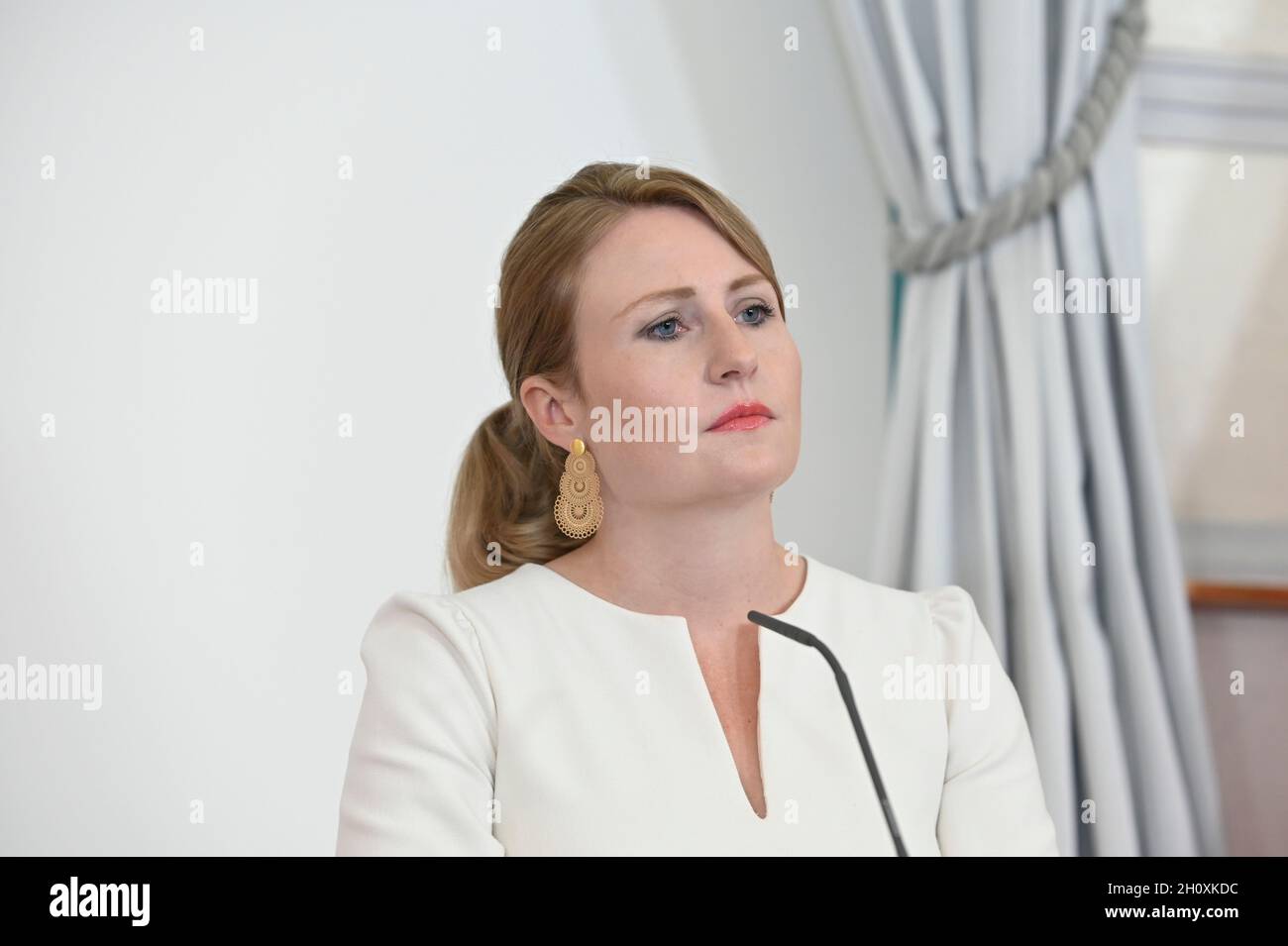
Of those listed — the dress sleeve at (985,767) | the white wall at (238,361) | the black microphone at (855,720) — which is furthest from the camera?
the white wall at (238,361)

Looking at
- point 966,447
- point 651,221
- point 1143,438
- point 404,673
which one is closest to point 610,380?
point 651,221

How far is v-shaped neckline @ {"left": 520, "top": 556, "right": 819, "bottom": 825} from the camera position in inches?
40.3

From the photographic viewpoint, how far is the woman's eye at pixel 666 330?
1.07 metres

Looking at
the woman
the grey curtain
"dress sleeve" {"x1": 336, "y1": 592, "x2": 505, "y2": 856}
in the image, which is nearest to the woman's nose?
the woman

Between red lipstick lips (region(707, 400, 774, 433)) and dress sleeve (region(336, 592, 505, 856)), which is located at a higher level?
red lipstick lips (region(707, 400, 774, 433))

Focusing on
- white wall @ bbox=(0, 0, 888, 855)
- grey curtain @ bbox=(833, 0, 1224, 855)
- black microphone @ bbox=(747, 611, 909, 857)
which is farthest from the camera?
grey curtain @ bbox=(833, 0, 1224, 855)

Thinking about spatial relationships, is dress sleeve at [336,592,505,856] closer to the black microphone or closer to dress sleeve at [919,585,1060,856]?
the black microphone

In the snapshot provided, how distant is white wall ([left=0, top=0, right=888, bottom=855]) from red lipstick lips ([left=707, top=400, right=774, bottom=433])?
0.34 m

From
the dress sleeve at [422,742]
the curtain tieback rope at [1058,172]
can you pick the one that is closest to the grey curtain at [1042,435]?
the curtain tieback rope at [1058,172]

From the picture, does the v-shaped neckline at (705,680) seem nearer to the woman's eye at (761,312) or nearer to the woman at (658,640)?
the woman at (658,640)

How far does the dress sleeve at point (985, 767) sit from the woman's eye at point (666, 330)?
36 centimetres

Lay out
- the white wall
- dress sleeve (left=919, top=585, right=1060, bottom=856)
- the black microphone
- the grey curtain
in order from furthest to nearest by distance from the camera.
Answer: the grey curtain
the white wall
dress sleeve (left=919, top=585, right=1060, bottom=856)
the black microphone

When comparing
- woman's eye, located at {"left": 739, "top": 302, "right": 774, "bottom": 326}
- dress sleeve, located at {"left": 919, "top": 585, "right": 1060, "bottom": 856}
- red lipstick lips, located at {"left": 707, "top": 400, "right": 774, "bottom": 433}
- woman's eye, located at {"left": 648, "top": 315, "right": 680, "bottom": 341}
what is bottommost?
dress sleeve, located at {"left": 919, "top": 585, "right": 1060, "bottom": 856}
